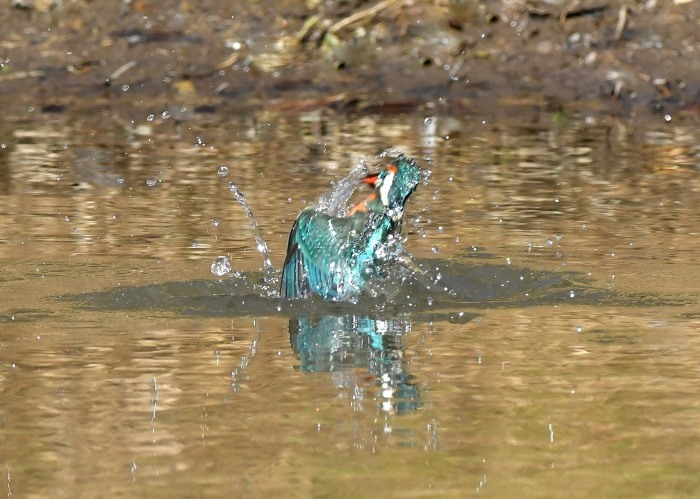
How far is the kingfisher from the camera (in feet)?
20.9

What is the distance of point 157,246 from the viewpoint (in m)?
7.57

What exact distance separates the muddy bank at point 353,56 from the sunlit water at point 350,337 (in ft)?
9.18

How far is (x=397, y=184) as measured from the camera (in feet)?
20.8

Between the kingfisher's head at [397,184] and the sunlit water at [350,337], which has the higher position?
the kingfisher's head at [397,184]

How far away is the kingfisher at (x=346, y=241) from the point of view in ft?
20.9

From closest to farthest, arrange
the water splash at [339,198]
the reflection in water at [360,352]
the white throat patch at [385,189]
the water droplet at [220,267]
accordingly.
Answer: the reflection in water at [360,352]
the white throat patch at [385,189]
the water droplet at [220,267]
the water splash at [339,198]

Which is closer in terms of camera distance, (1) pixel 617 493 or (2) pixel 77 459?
(1) pixel 617 493

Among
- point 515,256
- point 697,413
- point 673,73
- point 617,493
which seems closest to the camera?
point 617,493

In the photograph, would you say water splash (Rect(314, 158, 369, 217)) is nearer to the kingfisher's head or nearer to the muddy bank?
the kingfisher's head

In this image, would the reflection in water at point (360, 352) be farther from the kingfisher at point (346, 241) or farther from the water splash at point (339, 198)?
the water splash at point (339, 198)

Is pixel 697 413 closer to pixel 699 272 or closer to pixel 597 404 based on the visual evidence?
pixel 597 404

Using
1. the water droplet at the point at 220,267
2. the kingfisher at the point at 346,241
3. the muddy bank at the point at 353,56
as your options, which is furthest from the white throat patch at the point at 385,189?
the muddy bank at the point at 353,56

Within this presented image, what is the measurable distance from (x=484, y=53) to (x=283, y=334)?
28.0ft

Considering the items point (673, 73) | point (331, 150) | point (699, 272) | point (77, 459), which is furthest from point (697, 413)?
point (673, 73)
